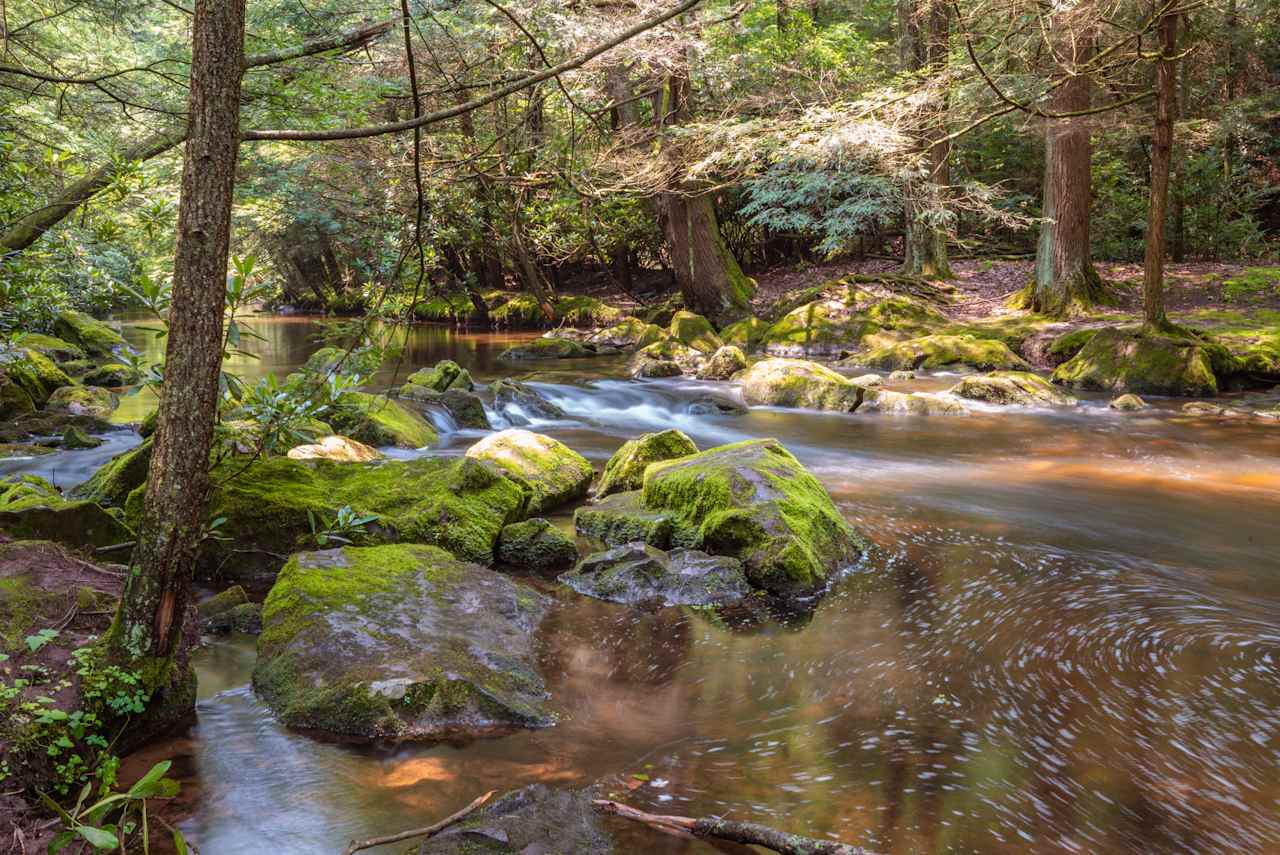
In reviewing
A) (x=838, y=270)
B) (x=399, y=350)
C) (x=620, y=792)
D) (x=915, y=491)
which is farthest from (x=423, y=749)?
(x=838, y=270)

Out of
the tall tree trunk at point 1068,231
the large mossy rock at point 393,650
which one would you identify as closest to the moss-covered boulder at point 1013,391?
the tall tree trunk at point 1068,231

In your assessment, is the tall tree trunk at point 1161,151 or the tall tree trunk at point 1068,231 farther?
the tall tree trunk at point 1068,231

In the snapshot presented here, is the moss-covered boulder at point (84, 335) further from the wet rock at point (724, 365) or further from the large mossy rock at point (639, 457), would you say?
the large mossy rock at point (639, 457)

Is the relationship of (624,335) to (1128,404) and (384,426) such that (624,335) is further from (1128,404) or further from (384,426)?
(384,426)

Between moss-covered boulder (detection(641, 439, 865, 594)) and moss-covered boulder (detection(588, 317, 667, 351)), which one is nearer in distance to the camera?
moss-covered boulder (detection(641, 439, 865, 594))

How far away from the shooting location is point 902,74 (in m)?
17.0

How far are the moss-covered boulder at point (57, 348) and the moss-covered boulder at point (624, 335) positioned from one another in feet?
37.1

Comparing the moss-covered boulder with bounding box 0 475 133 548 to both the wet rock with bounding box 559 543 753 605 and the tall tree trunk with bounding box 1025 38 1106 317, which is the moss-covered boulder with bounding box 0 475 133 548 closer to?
the wet rock with bounding box 559 543 753 605

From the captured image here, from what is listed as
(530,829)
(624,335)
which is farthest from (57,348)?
(530,829)

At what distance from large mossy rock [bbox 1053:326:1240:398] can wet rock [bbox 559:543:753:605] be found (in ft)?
36.9

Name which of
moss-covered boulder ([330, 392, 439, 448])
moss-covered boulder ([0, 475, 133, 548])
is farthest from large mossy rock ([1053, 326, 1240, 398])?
moss-covered boulder ([0, 475, 133, 548])

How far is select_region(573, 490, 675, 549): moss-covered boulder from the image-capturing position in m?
6.51

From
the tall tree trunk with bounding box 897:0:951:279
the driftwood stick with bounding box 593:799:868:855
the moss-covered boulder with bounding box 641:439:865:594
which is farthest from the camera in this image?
the tall tree trunk with bounding box 897:0:951:279

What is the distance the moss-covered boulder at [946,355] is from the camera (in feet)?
53.4
